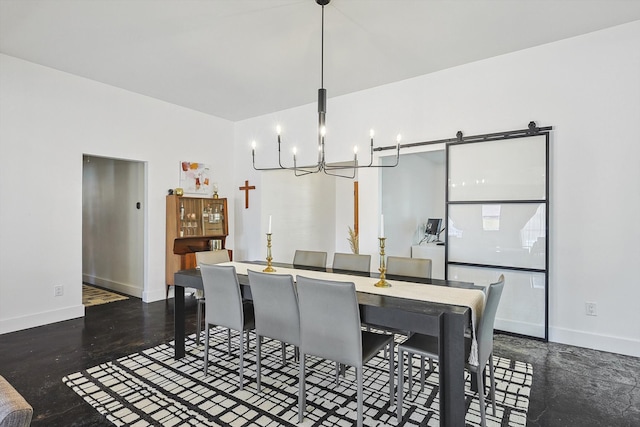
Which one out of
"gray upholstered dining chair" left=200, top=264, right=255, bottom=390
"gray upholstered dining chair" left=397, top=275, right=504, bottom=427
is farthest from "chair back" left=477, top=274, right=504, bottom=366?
"gray upholstered dining chair" left=200, top=264, right=255, bottom=390

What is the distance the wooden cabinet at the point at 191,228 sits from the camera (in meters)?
5.04

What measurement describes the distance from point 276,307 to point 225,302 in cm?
52

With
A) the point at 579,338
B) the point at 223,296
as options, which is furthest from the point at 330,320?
the point at 579,338

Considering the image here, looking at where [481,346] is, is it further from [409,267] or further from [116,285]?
[116,285]

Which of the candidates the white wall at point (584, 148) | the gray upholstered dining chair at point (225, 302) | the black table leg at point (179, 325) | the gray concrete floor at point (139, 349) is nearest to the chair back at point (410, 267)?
the gray concrete floor at point (139, 349)

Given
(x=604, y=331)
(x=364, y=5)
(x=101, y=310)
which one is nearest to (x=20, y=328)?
(x=101, y=310)

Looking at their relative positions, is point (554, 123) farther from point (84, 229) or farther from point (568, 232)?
point (84, 229)

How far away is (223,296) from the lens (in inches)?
103

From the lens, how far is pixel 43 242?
391 centimetres

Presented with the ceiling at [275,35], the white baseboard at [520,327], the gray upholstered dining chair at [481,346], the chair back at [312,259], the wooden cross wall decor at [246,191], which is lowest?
the white baseboard at [520,327]

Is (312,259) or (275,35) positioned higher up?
(275,35)

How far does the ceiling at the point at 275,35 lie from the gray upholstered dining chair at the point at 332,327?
2233 mm

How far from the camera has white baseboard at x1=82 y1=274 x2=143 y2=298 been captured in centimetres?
518

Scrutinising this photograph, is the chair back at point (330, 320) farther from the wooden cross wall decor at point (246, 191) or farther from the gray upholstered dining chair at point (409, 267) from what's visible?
the wooden cross wall decor at point (246, 191)
